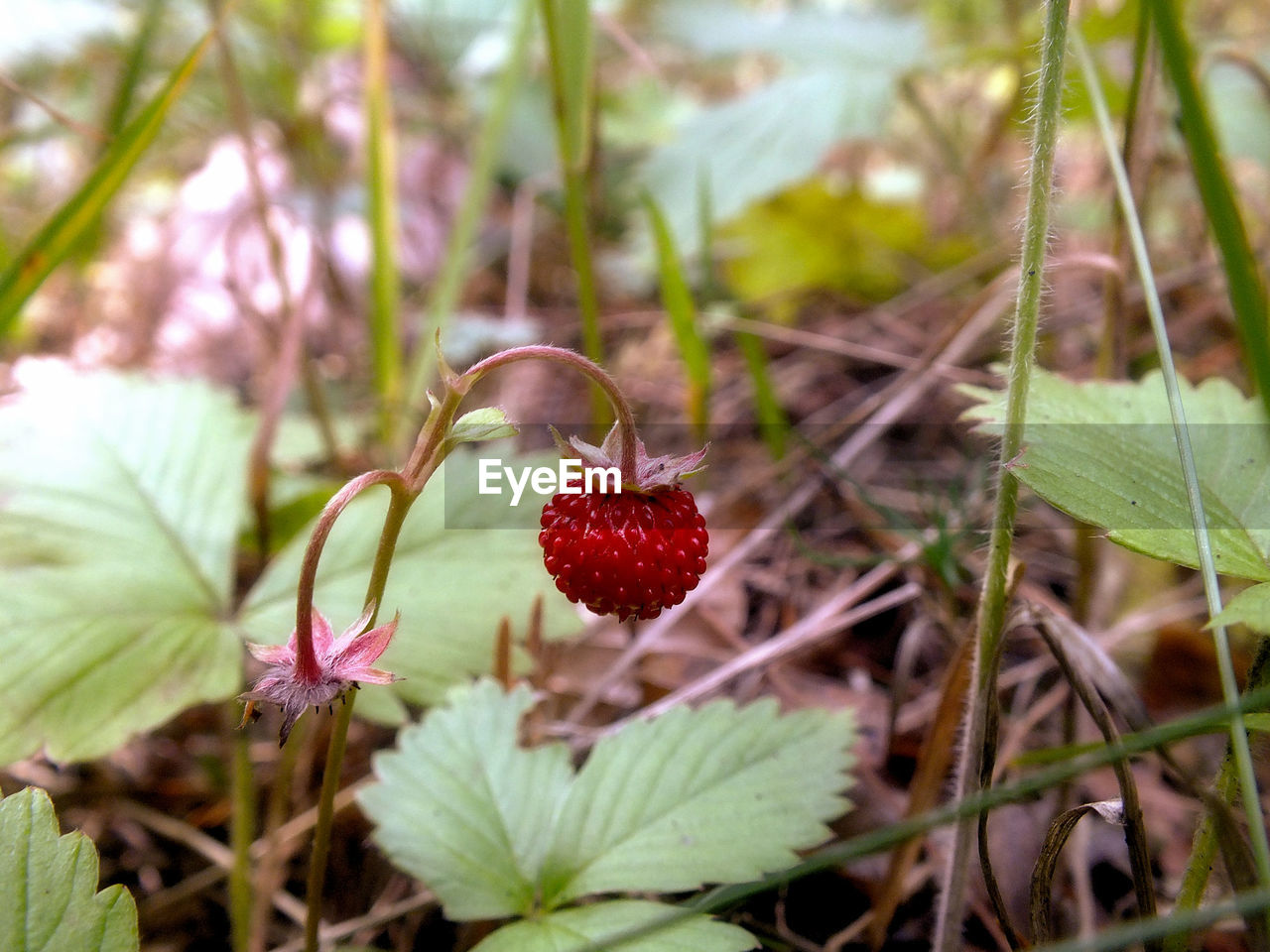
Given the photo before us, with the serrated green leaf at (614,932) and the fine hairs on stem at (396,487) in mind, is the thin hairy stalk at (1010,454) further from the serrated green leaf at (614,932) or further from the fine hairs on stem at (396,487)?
the fine hairs on stem at (396,487)

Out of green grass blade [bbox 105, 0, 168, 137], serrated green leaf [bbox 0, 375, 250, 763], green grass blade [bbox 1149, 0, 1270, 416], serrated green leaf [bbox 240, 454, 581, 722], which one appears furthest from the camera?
green grass blade [bbox 105, 0, 168, 137]

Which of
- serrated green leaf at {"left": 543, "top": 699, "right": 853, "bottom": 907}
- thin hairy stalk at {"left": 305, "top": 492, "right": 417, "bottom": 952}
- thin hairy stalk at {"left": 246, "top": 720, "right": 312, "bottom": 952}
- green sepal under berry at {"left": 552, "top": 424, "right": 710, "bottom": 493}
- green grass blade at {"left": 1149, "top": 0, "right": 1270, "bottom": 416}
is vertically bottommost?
thin hairy stalk at {"left": 246, "top": 720, "right": 312, "bottom": 952}

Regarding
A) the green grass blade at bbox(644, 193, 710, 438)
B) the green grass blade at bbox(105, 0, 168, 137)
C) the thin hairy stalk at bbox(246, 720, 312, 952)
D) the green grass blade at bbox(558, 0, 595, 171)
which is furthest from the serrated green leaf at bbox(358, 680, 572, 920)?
the green grass blade at bbox(105, 0, 168, 137)

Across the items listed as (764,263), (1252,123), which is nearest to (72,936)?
(764,263)

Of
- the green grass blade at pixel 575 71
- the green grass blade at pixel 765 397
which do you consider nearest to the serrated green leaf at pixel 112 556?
the green grass blade at pixel 575 71

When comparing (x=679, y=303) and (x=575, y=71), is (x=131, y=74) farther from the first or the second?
(x=679, y=303)

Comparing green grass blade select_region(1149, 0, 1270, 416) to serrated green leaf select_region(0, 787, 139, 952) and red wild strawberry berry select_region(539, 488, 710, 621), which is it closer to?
red wild strawberry berry select_region(539, 488, 710, 621)
